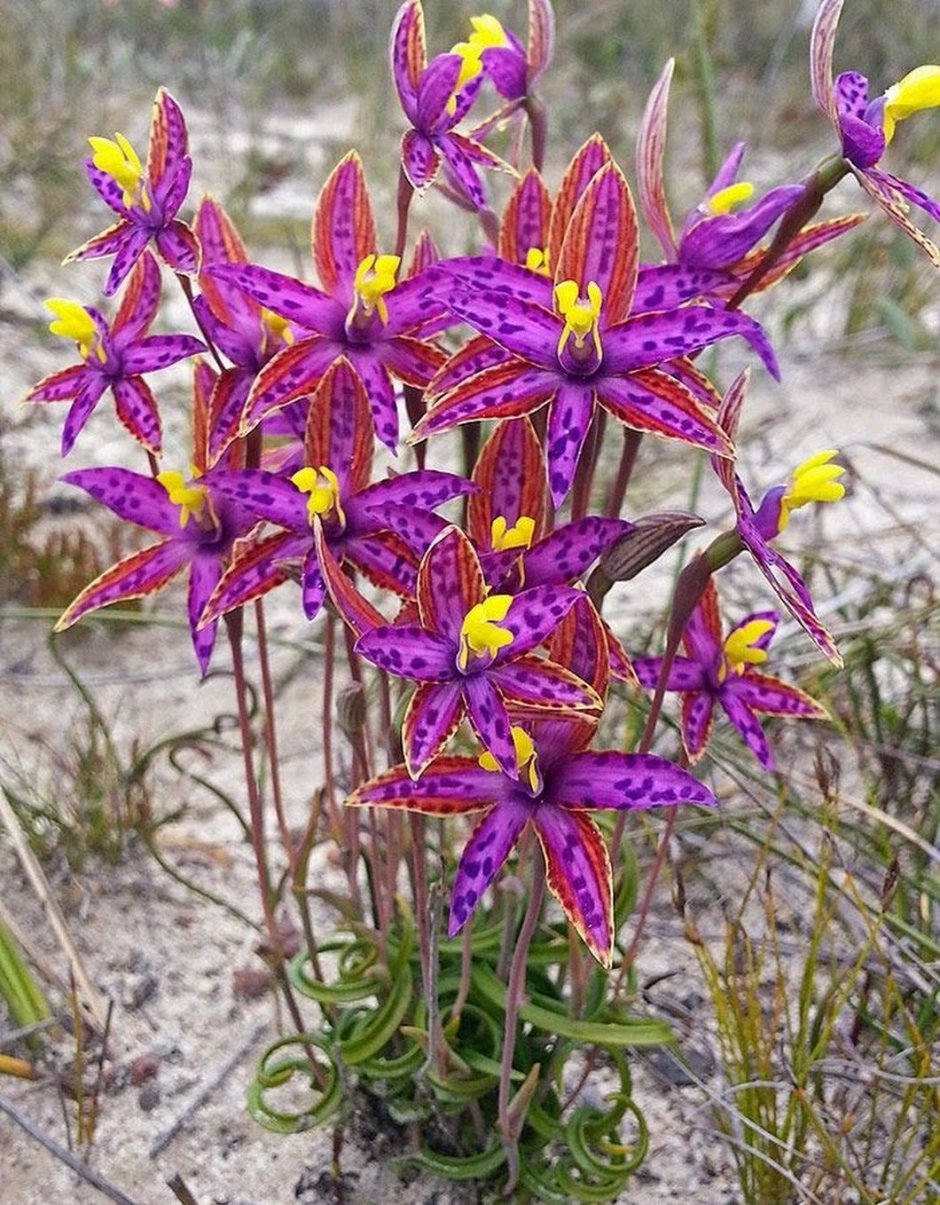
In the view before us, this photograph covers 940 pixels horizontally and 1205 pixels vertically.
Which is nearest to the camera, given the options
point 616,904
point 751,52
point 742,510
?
point 742,510

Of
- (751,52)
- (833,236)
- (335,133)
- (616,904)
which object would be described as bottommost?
(616,904)

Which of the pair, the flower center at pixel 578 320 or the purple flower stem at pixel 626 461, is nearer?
the flower center at pixel 578 320

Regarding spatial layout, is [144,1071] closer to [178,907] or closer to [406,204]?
[178,907]

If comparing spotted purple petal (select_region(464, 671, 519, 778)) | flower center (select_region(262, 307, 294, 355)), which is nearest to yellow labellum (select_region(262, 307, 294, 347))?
flower center (select_region(262, 307, 294, 355))

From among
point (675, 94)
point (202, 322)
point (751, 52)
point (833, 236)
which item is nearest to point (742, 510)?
point (833, 236)

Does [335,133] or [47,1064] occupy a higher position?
[335,133]

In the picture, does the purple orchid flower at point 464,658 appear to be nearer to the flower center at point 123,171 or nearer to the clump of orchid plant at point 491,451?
the clump of orchid plant at point 491,451

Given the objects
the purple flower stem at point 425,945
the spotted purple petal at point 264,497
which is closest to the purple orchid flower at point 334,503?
the spotted purple petal at point 264,497
